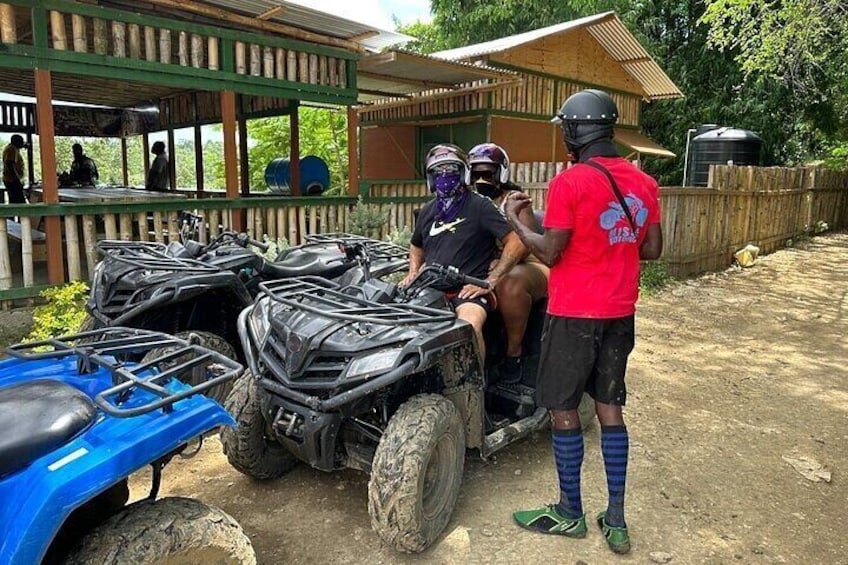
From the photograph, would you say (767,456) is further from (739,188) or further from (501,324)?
(739,188)

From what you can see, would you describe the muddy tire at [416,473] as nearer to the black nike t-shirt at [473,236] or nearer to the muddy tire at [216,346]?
the black nike t-shirt at [473,236]

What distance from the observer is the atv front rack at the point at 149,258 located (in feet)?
13.8

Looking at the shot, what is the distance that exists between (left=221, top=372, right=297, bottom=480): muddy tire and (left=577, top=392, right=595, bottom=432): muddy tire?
1.92 metres

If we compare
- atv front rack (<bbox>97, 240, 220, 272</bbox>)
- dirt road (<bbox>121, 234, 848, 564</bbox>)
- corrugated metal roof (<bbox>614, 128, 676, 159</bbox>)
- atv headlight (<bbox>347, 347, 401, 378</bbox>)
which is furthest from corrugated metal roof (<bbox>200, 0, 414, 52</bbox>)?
corrugated metal roof (<bbox>614, 128, 676, 159</bbox>)

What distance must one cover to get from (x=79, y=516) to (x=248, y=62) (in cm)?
709

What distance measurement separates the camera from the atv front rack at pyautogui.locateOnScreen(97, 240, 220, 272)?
13.8 feet

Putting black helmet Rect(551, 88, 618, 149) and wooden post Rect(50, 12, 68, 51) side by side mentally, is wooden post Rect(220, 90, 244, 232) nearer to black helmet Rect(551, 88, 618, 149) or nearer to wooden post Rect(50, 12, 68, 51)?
wooden post Rect(50, 12, 68, 51)

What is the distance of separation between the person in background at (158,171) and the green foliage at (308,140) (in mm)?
8540

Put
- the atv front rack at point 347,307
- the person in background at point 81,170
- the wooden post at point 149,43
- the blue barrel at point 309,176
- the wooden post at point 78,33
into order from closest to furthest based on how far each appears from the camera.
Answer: the atv front rack at point 347,307, the wooden post at point 78,33, the wooden post at point 149,43, the blue barrel at point 309,176, the person in background at point 81,170

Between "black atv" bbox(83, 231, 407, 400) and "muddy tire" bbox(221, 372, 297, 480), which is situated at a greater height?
"black atv" bbox(83, 231, 407, 400)

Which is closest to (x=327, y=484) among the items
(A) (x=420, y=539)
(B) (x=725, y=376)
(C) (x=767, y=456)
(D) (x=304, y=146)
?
(A) (x=420, y=539)

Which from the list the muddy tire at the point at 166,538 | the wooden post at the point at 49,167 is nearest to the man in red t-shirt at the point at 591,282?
the muddy tire at the point at 166,538

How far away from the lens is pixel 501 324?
3.91 meters

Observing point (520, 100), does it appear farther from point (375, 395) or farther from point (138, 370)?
point (138, 370)
